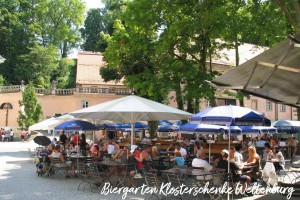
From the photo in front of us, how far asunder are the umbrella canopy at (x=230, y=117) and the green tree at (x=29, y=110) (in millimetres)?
35754

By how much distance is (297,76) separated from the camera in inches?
267

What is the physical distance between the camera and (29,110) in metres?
43.8

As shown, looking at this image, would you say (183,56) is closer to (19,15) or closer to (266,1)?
(266,1)

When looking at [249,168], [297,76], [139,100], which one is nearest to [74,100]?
[139,100]

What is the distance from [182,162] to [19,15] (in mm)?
49989

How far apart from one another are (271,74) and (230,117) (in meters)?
4.22

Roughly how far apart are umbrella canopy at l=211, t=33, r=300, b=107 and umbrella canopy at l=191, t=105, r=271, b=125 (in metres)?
2.55

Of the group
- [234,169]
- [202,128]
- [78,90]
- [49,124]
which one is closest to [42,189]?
[234,169]

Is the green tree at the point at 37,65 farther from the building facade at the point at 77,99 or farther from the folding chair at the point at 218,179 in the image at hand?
the folding chair at the point at 218,179

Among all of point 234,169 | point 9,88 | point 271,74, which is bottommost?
point 234,169

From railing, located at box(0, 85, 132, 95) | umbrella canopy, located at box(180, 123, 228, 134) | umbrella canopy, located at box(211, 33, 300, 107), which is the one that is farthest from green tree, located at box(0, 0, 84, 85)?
umbrella canopy, located at box(211, 33, 300, 107)

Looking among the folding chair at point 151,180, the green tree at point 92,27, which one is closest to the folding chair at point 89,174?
the folding chair at point 151,180

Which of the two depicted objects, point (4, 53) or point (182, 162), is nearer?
point (182, 162)

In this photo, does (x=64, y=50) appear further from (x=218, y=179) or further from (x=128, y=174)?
(x=218, y=179)
